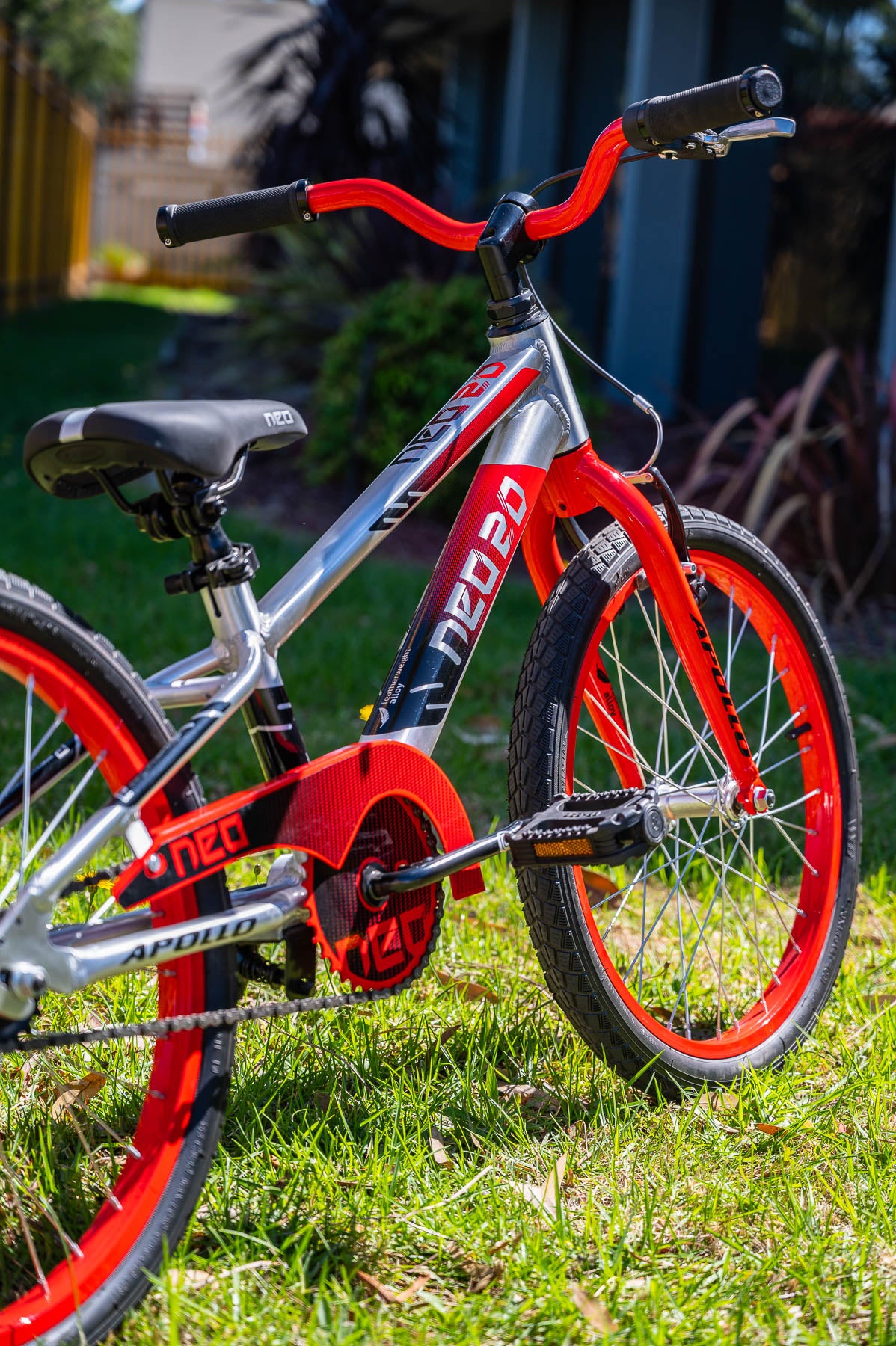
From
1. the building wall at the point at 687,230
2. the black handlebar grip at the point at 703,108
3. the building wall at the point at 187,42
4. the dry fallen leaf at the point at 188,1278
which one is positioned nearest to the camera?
the dry fallen leaf at the point at 188,1278

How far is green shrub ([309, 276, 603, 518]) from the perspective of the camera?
19.4ft

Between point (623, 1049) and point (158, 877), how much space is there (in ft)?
2.60

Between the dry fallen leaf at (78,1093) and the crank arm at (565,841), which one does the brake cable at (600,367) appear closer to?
the crank arm at (565,841)

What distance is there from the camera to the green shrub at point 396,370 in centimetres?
593

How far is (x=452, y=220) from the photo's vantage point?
5.94 feet

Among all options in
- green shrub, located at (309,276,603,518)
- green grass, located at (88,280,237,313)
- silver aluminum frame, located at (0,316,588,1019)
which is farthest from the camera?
green grass, located at (88,280,237,313)

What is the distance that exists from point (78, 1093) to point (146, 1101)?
38cm

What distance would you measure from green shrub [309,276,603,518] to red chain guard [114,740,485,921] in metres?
4.13

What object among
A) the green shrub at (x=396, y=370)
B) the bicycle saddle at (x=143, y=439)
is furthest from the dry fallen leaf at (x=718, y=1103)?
the green shrub at (x=396, y=370)

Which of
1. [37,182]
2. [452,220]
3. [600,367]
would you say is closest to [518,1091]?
[600,367]

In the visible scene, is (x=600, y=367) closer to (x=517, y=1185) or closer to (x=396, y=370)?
(x=517, y=1185)

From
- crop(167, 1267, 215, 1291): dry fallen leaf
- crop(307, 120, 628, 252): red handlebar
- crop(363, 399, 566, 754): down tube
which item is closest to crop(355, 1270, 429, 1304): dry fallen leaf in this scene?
crop(167, 1267, 215, 1291): dry fallen leaf

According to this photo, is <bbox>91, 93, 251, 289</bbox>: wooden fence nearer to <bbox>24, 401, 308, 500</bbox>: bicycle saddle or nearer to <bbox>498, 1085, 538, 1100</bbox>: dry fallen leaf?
<bbox>498, 1085, 538, 1100</bbox>: dry fallen leaf

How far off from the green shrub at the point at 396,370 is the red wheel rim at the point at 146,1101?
443 centimetres
